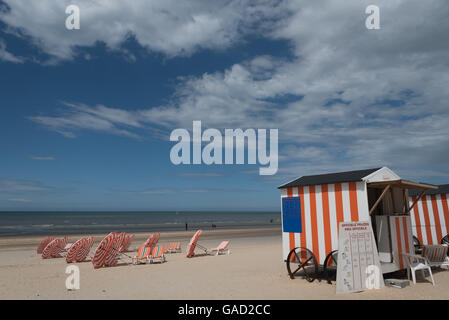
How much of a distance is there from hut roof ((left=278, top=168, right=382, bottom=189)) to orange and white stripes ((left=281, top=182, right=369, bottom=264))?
0.09m

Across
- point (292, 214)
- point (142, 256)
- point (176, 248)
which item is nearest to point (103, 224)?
point (176, 248)

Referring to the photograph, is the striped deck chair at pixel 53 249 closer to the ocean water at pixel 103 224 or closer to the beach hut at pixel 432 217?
the beach hut at pixel 432 217

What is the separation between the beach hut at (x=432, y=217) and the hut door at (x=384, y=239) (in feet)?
14.6

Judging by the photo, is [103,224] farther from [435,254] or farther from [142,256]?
[435,254]

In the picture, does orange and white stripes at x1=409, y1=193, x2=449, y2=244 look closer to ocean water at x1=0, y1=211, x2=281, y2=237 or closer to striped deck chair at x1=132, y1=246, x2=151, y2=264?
striped deck chair at x1=132, y1=246, x2=151, y2=264

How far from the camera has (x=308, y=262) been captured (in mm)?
7336

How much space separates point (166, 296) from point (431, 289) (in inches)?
201

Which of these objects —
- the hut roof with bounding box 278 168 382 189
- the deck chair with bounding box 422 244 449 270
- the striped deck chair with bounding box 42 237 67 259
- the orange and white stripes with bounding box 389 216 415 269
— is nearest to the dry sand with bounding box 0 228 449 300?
the deck chair with bounding box 422 244 449 270

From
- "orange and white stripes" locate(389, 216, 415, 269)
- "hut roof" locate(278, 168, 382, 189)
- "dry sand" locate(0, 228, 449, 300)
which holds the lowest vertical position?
"dry sand" locate(0, 228, 449, 300)

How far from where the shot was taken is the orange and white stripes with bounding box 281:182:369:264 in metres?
6.54

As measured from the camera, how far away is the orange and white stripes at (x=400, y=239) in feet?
23.0

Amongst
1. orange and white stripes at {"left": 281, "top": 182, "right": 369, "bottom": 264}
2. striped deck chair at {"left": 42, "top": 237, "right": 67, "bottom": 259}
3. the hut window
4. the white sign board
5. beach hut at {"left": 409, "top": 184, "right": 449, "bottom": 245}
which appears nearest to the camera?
the white sign board
